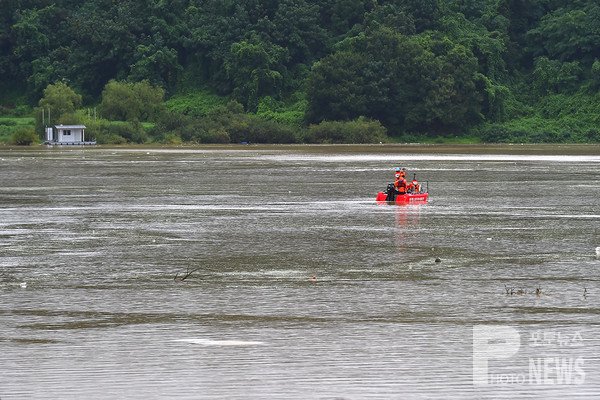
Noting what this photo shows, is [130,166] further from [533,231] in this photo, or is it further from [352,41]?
[352,41]

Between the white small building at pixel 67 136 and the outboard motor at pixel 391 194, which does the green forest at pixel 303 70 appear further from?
the outboard motor at pixel 391 194

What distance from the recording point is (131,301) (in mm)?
15648

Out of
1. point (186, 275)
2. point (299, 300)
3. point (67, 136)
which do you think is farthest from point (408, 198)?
point (67, 136)

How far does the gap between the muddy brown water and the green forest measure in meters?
84.7

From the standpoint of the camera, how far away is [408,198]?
112 feet

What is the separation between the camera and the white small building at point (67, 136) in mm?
109000

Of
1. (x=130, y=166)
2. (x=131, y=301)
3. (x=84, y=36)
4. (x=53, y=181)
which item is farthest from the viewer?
(x=84, y=36)

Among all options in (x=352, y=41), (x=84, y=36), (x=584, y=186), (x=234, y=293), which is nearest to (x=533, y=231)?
(x=234, y=293)

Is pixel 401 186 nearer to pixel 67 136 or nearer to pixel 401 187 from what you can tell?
pixel 401 187

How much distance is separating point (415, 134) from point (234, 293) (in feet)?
350

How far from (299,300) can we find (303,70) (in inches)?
4724

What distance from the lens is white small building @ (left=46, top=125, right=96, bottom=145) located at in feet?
358

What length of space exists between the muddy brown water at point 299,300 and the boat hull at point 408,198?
944 mm

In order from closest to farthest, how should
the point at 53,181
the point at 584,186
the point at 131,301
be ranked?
the point at 131,301
the point at 584,186
the point at 53,181
